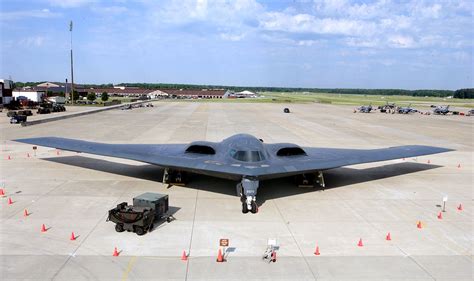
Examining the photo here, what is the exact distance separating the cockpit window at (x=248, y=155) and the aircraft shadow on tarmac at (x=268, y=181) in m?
1.66

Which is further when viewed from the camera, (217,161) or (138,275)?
(217,161)

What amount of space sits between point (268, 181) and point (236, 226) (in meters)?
6.68

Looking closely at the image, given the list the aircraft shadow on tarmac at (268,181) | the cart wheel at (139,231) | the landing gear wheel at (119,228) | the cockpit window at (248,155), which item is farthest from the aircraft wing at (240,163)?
the landing gear wheel at (119,228)

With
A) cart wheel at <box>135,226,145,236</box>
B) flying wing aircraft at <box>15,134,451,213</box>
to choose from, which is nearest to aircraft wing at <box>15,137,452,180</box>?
flying wing aircraft at <box>15,134,451,213</box>

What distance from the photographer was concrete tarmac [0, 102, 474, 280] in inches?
409

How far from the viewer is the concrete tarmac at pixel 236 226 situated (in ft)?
34.1

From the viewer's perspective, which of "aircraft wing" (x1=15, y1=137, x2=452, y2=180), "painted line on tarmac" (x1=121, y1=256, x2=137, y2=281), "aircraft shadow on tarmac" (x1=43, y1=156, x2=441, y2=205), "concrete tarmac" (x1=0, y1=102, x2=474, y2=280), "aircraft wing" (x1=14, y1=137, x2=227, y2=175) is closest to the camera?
"painted line on tarmac" (x1=121, y1=256, x2=137, y2=281)

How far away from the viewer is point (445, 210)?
16.0m

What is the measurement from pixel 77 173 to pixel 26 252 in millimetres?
10259

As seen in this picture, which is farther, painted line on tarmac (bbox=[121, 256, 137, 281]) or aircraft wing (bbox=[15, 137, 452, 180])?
aircraft wing (bbox=[15, 137, 452, 180])

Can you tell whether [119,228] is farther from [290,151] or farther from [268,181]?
[290,151]

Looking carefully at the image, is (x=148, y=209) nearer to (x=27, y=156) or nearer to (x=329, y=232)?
(x=329, y=232)

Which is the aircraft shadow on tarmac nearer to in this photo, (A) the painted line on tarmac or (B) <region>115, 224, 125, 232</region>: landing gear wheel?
(B) <region>115, 224, 125, 232</region>: landing gear wheel

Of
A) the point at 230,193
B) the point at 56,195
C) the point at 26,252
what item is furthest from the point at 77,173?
the point at 26,252
